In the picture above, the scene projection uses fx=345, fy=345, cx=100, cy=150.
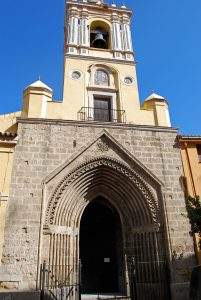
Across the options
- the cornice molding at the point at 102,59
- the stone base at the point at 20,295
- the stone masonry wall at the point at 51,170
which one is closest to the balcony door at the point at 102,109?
the stone masonry wall at the point at 51,170

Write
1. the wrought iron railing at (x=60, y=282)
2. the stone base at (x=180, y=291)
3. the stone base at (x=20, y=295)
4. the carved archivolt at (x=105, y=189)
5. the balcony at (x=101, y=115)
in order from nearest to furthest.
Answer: the stone base at (x=20, y=295), the wrought iron railing at (x=60, y=282), the stone base at (x=180, y=291), the carved archivolt at (x=105, y=189), the balcony at (x=101, y=115)

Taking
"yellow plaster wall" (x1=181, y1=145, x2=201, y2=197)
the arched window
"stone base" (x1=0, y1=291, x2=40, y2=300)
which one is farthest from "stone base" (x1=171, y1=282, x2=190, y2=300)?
the arched window

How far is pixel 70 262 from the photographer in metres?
11.7

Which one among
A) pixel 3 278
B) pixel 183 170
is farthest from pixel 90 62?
pixel 3 278

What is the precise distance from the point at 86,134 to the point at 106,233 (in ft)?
14.3

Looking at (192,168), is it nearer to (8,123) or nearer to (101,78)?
(101,78)

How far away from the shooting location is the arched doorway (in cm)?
1373

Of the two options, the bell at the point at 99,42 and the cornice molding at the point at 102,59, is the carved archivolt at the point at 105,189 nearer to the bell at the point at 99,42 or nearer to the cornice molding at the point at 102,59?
the cornice molding at the point at 102,59

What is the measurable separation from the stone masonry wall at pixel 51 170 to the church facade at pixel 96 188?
1.4 inches

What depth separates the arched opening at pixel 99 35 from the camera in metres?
17.9

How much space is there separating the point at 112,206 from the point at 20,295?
5.10 m

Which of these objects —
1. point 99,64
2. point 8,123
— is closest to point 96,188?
point 8,123

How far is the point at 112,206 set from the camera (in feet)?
46.1

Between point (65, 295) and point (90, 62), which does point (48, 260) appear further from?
point (90, 62)
